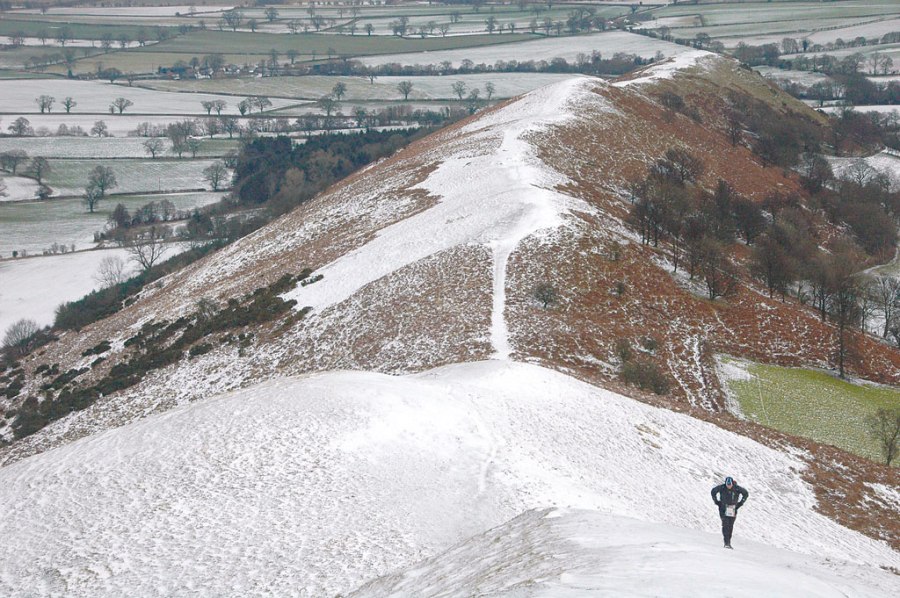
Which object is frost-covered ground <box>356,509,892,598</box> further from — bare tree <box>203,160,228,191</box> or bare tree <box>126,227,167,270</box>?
bare tree <box>203,160,228,191</box>

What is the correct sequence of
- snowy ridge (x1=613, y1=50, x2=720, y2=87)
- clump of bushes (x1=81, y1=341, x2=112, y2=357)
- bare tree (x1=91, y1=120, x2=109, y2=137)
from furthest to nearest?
bare tree (x1=91, y1=120, x2=109, y2=137), snowy ridge (x1=613, y1=50, x2=720, y2=87), clump of bushes (x1=81, y1=341, x2=112, y2=357)

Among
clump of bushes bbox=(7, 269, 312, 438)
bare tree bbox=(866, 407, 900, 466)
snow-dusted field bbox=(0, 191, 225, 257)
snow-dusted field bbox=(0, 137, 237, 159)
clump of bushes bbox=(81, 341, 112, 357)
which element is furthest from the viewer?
snow-dusted field bbox=(0, 137, 237, 159)

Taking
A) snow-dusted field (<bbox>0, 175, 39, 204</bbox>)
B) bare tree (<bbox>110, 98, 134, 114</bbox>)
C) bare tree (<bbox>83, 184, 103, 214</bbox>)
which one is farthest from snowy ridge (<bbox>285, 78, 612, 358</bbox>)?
bare tree (<bbox>110, 98, 134, 114</bbox>)

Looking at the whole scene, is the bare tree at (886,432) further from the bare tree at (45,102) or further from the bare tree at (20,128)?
the bare tree at (45,102)

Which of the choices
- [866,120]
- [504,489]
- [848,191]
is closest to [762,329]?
[504,489]

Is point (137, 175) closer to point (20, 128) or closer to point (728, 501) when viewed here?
point (20, 128)
